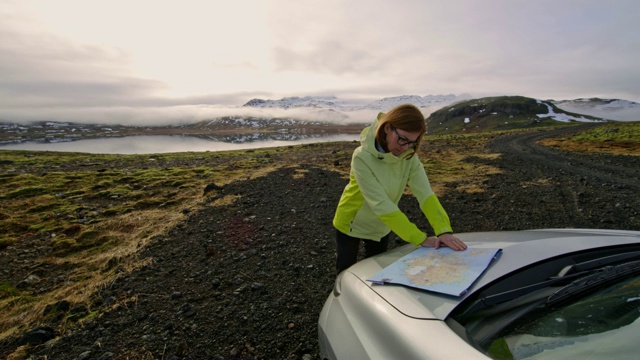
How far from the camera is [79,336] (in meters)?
4.03

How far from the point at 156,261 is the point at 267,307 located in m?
2.95

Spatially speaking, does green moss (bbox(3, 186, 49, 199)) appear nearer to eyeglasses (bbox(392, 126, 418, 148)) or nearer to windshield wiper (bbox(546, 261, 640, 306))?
eyeglasses (bbox(392, 126, 418, 148))

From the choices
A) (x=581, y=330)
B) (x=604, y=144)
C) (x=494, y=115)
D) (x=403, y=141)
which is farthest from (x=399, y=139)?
(x=494, y=115)

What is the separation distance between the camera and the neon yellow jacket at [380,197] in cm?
310

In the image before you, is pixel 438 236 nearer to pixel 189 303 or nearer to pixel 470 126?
pixel 189 303

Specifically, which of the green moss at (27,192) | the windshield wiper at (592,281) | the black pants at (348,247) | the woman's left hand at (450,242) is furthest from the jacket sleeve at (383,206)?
the green moss at (27,192)

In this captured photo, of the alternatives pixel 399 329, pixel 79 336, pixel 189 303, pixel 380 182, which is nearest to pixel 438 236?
pixel 380 182

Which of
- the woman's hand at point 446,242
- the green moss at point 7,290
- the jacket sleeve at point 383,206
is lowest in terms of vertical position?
the green moss at point 7,290

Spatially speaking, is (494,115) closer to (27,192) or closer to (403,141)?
(27,192)

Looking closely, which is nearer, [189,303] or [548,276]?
[548,276]

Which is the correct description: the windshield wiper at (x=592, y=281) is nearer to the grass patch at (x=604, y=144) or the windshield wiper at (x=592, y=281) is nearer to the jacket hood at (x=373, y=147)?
the jacket hood at (x=373, y=147)

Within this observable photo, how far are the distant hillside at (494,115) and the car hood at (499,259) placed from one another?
467 ft

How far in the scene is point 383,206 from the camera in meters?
3.11

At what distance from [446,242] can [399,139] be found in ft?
3.64
